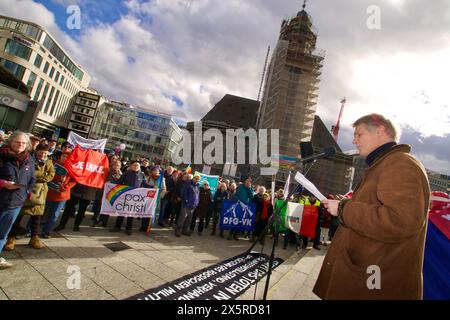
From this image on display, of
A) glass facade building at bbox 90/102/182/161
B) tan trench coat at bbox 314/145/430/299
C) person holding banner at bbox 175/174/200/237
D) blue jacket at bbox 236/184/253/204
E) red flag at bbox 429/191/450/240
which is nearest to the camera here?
tan trench coat at bbox 314/145/430/299

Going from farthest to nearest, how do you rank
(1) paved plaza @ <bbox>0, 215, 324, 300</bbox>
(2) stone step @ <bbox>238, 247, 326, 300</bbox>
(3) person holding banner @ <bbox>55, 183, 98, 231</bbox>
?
(3) person holding banner @ <bbox>55, 183, 98, 231</bbox> < (2) stone step @ <bbox>238, 247, 326, 300</bbox> < (1) paved plaza @ <bbox>0, 215, 324, 300</bbox>

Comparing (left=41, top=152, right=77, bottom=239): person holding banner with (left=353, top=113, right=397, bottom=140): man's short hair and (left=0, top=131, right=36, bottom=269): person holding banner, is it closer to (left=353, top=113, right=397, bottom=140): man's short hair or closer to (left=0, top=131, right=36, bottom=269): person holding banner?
(left=0, top=131, right=36, bottom=269): person holding banner

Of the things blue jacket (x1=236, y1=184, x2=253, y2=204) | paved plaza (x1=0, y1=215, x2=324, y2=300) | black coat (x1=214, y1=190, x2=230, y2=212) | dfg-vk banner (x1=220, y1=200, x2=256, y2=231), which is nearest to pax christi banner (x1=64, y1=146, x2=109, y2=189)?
paved plaza (x1=0, y1=215, x2=324, y2=300)

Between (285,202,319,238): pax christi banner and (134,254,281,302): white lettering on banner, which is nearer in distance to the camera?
(134,254,281,302): white lettering on banner

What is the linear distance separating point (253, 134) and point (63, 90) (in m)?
47.0

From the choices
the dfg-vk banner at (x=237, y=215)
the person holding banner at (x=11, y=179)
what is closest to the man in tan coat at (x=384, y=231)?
the person holding banner at (x=11, y=179)

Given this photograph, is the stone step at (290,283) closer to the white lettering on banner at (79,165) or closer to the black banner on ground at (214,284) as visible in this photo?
the black banner on ground at (214,284)

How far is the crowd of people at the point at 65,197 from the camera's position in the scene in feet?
12.4

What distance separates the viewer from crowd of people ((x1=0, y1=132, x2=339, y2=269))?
379 centimetres

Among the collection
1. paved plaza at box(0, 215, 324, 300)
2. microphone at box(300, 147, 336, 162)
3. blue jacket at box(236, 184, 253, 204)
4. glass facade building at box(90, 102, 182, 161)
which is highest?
glass facade building at box(90, 102, 182, 161)

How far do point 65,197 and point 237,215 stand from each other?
220 inches
